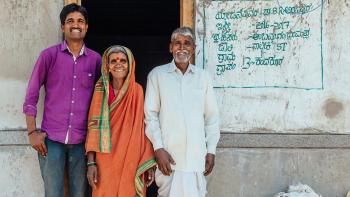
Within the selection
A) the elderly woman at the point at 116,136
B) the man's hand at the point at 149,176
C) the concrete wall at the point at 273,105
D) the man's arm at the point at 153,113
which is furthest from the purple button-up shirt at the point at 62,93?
the concrete wall at the point at 273,105

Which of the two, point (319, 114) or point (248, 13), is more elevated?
point (248, 13)

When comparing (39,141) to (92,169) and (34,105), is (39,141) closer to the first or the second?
(34,105)

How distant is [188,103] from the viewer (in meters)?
3.73

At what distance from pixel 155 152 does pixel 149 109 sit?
13.1 inches

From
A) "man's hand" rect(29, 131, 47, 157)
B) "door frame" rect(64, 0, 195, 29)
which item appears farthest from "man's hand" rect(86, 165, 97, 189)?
"door frame" rect(64, 0, 195, 29)

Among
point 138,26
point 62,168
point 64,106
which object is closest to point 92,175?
point 62,168

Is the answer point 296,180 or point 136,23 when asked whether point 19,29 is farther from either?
point 136,23

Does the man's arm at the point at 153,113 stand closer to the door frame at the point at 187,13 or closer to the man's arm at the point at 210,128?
the man's arm at the point at 210,128

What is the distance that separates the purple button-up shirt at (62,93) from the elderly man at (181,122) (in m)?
0.50

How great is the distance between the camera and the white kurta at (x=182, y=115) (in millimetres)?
3674

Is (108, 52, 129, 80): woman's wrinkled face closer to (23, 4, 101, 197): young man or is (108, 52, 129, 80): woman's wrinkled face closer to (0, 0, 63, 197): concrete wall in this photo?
(23, 4, 101, 197): young man

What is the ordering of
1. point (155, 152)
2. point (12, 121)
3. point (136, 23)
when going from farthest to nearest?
point (136, 23), point (12, 121), point (155, 152)

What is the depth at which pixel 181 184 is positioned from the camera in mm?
3670

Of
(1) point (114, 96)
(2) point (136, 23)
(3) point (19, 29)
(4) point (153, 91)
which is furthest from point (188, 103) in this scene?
(2) point (136, 23)
